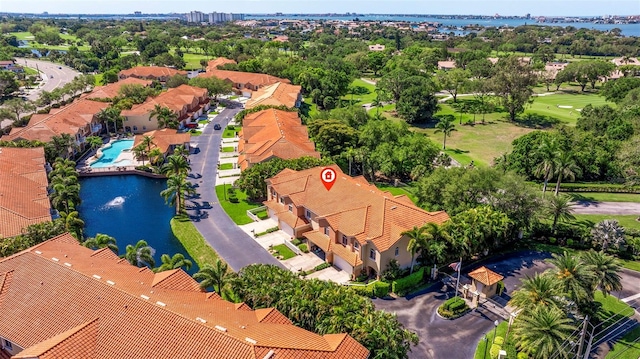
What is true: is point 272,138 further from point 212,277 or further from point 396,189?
point 212,277

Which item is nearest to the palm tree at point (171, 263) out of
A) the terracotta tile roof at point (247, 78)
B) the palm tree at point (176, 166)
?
the palm tree at point (176, 166)

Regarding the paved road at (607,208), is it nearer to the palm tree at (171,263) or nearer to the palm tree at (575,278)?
the palm tree at (575,278)

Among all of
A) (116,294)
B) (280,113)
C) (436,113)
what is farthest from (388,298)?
(436,113)

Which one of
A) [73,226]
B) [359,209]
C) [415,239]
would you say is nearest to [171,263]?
[73,226]

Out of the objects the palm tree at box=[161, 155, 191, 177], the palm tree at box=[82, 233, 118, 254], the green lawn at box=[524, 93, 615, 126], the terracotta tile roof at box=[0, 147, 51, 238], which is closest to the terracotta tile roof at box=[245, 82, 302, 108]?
the palm tree at box=[161, 155, 191, 177]

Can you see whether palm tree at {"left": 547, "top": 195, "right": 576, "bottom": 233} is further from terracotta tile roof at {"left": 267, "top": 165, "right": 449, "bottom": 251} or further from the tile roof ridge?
the tile roof ridge
